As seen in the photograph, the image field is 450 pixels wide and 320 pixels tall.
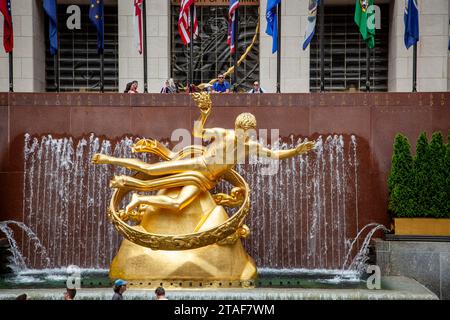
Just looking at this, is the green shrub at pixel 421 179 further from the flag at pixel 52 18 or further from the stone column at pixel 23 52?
the stone column at pixel 23 52

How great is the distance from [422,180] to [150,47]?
32.1 ft

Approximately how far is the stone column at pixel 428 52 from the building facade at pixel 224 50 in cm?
3

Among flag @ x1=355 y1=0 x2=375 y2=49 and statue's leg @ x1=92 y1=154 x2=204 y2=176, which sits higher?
flag @ x1=355 y1=0 x2=375 y2=49

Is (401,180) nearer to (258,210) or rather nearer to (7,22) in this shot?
(258,210)

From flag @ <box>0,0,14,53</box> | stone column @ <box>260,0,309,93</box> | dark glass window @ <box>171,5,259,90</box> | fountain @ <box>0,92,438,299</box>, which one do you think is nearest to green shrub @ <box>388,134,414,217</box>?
fountain @ <box>0,92,438,299</box>

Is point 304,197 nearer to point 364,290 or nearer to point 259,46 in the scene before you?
point 364,290

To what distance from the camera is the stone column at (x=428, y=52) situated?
83.0 ft

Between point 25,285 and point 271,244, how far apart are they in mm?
5145

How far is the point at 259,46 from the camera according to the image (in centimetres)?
2584

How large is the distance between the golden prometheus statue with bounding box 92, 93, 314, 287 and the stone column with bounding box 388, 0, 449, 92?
32.5 ft

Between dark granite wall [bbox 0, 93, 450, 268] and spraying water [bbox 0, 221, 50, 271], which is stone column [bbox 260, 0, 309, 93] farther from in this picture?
spraying water [bbox 0, 221, 50, 271]

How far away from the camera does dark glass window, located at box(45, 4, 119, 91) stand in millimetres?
26484

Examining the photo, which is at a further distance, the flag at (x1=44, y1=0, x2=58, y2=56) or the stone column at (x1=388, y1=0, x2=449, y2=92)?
the stone column at (x1=388, y1=0, x2=449, y2=92)

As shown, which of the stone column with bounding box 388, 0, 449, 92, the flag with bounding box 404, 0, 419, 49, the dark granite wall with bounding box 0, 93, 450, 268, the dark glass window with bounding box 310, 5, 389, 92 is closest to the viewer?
the dark granite wall with bounding box 0, 93, 450, 268
